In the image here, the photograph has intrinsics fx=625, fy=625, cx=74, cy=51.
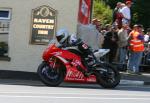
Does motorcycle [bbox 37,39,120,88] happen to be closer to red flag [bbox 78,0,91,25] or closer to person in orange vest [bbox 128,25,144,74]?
red flag [bbox 78,0,91,25]

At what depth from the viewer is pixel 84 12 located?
21.5m

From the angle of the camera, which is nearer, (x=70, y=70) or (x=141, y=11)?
(x=70, y=70)

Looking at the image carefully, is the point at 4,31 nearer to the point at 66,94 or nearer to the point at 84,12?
the point at 84,12

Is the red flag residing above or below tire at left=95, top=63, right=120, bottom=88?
above

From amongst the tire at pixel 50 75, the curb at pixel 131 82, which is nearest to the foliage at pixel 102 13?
the curb at pixel 131 82

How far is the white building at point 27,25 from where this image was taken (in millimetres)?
19547

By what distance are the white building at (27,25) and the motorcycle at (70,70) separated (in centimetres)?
221

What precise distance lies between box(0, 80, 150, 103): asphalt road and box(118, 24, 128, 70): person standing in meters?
2.87

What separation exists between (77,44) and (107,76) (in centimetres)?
124

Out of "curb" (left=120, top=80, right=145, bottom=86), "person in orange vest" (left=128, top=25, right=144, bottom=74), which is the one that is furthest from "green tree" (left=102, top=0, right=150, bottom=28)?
"curb" (left=120, top=80, right=145, bottom=86)

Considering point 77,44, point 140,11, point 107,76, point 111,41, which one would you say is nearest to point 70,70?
point 77,44

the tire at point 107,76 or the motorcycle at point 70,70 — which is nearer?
the motorcycle at point 70,70

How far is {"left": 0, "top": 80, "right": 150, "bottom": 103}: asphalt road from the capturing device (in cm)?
1355

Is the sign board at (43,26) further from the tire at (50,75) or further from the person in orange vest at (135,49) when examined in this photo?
the person in orange vest at (135,49)
